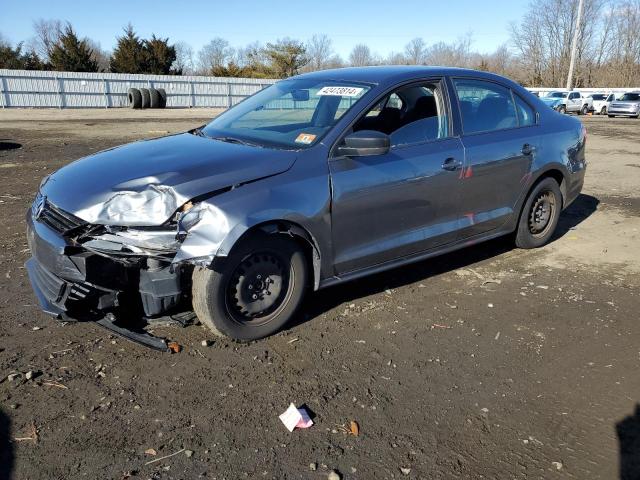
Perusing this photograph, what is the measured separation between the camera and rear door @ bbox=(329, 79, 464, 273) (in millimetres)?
3810

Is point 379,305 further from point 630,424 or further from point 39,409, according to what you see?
point 39,409

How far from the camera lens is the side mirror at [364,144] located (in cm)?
367

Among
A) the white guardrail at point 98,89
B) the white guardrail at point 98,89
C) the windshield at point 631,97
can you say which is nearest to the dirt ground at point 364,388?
the white guardrail at point 98,89

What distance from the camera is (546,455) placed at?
8.62 feet

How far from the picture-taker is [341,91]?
4254mm

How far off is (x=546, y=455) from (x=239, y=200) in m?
2.20

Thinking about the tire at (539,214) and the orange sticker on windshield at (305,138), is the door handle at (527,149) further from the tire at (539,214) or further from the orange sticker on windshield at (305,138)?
the orange sticker on windshield at (305,138)

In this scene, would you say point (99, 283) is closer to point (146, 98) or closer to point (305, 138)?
point (305, 138)

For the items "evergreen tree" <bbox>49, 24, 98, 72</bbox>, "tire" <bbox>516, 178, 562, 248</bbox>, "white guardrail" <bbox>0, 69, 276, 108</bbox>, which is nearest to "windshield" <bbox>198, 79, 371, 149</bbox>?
"tire" <bbox>516, 178, 562, 248</bbox>

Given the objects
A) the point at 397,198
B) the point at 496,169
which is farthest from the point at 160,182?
the point at 496,169

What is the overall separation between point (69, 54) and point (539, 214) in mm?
49429

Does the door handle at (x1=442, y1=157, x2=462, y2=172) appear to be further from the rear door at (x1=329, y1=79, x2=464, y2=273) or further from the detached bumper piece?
the detached bumper piece

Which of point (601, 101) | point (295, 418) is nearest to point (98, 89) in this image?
point (601, 101)

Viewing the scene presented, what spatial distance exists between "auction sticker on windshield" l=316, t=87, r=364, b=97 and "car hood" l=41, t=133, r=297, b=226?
0.84 m
